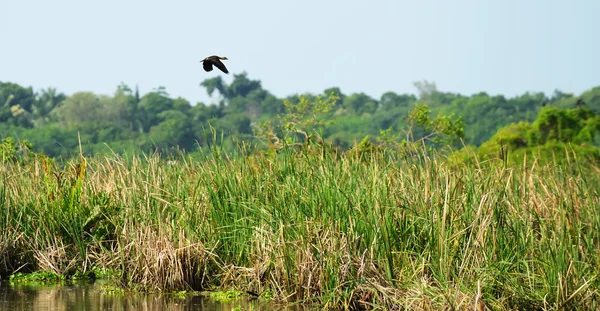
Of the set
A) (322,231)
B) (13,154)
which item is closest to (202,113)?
(13,154)

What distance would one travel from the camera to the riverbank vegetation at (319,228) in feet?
22.4

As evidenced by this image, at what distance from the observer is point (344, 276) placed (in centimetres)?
732

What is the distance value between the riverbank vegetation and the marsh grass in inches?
0.6

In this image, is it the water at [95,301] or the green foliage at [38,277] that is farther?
the green foliage at [38,277]

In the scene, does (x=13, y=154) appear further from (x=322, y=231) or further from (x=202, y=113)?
(x=202, y=113)

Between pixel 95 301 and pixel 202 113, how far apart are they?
81.4m

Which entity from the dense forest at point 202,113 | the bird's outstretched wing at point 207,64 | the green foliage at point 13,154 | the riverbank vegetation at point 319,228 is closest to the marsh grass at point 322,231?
the riverbank vegetation at point 319,228

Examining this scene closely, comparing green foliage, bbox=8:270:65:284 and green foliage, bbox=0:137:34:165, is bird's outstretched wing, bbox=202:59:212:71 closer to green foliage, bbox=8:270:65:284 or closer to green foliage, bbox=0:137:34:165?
green foliage, bbox=8:270:65:284

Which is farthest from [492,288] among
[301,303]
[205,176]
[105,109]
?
[105,109]

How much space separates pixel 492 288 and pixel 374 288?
0.89 m

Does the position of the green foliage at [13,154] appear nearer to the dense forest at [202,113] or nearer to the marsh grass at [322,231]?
the marsh grass at [322,231]

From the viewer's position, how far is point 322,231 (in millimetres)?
7602

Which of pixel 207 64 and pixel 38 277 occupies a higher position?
pixel 207 64

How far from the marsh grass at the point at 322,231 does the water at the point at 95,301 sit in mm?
222
